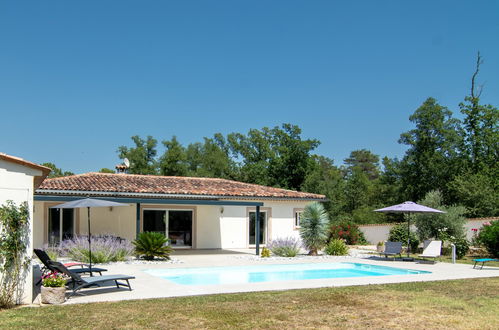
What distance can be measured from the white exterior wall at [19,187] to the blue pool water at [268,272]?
17.9 ft

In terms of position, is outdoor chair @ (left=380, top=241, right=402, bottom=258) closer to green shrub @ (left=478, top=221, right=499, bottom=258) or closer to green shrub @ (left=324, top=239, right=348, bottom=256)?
green shrub @ (left=324, top=239, right=348, bottom=256)

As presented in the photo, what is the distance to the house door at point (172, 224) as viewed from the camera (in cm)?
2422

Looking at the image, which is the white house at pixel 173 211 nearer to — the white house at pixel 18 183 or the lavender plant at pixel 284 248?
the lavender plant at pixel 284 248

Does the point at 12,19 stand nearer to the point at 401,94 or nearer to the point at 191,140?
the point at 401,94

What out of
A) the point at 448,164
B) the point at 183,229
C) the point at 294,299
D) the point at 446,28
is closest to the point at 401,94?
the point at 448,164

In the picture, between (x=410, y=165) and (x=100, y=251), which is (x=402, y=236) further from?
(x=410, y=165)

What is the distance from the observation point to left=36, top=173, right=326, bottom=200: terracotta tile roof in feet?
71.5

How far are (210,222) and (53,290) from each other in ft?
53.6

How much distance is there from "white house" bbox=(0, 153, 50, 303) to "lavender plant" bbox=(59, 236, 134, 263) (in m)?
7.82

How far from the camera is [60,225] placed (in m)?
22.2

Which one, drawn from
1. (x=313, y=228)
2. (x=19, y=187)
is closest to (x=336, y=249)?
(x=313, y=228)

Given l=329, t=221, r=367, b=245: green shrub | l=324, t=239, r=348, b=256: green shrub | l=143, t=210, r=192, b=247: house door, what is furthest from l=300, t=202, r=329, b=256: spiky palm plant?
l=329, t=221, r=367, b=245: green shrub

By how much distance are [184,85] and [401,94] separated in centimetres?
1713

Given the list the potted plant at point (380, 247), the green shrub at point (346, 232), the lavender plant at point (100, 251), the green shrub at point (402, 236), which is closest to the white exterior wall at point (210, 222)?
the green shrub at point (346, 232)
